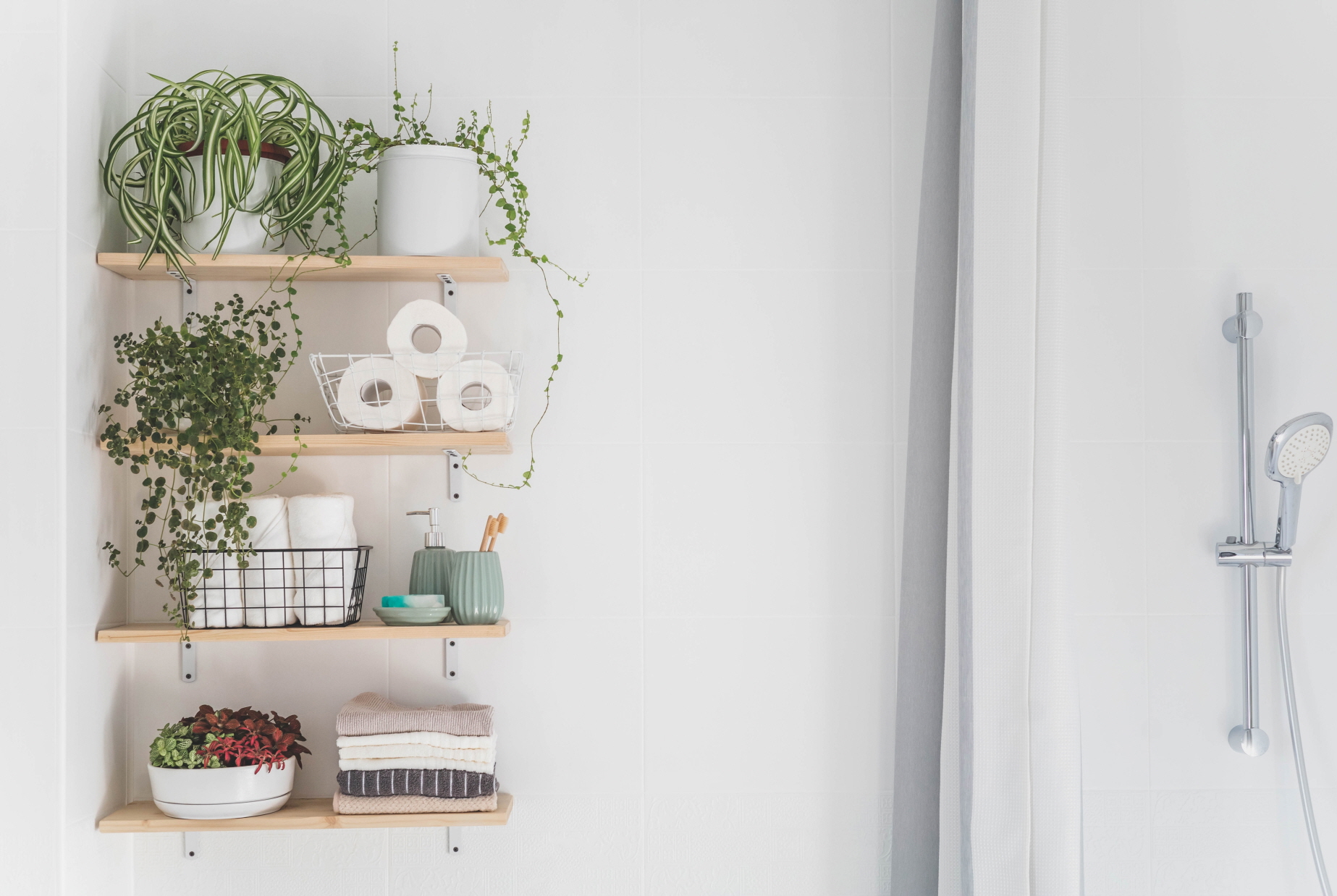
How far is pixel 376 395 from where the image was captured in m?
1.36

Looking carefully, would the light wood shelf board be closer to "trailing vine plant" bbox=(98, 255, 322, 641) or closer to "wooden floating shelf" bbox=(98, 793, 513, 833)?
"trailing vine plant" bbox=(98, 255, 322, 641)

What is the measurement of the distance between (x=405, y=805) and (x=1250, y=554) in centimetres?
124

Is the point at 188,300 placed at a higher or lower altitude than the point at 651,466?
higher

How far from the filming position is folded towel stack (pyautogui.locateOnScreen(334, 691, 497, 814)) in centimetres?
135

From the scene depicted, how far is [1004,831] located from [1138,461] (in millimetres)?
669

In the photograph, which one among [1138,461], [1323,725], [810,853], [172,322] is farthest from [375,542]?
[1323,725]

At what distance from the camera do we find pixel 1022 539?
1.11 meters

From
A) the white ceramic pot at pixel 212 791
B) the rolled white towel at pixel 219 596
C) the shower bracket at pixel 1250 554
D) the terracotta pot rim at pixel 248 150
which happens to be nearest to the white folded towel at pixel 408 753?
the white ceramic pot at pixel 212 791

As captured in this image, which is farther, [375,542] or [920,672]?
[375,542]

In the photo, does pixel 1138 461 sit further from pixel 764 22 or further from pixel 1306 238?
pixel 764 22

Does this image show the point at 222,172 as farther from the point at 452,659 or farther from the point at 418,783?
the point at 418,783

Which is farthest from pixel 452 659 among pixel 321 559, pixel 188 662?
pixel 188 662

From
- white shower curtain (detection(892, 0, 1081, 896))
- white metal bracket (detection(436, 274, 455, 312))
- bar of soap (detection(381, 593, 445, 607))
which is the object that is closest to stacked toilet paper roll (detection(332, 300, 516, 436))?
white metal bracket (detection(436, 274, 455, 312))

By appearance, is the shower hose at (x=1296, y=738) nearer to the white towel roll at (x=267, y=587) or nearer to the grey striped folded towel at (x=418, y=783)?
the grey striped folded towel at (x=418, y=783)
